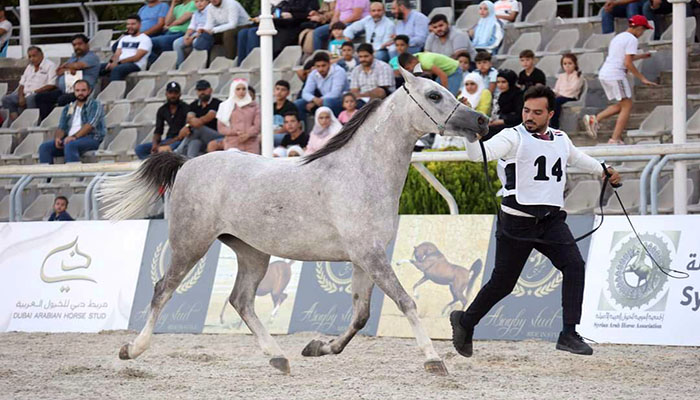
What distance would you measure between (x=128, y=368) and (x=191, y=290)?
2677 millimetres

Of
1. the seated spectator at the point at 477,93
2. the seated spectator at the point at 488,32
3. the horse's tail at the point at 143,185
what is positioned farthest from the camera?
the seated spectator at the point at 488,32

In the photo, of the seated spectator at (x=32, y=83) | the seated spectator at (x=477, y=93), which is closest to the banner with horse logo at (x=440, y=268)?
the seated spectator at (x=477, y=93)

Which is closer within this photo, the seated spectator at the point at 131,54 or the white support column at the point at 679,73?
the white support column at the point at 679,73

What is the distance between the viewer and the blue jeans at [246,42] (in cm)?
1820

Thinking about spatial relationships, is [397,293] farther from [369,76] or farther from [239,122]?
[369,76]

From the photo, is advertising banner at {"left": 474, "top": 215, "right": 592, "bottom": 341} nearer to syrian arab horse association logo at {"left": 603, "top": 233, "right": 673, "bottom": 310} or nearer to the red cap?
syrian arab horse association logo at {"left": 603, "top": 233, "right": 673, "bottom": 310}

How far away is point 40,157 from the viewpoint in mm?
16938

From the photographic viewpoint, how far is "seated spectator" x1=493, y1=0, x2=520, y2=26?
640 inches

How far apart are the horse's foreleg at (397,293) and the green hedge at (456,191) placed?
4.91 metres

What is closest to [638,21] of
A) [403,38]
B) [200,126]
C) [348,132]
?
[403,38]

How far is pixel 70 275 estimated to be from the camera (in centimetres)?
1094

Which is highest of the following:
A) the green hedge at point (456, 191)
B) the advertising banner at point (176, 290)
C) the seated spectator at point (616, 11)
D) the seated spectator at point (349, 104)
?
the seated spectator at point (616, 11)

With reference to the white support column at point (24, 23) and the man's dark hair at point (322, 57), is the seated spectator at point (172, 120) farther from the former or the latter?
the white support column at point (24, 23)

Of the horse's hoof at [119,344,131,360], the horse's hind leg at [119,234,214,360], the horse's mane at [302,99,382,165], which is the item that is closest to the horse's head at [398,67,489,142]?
the horse's mane at [302,99,382,165]
